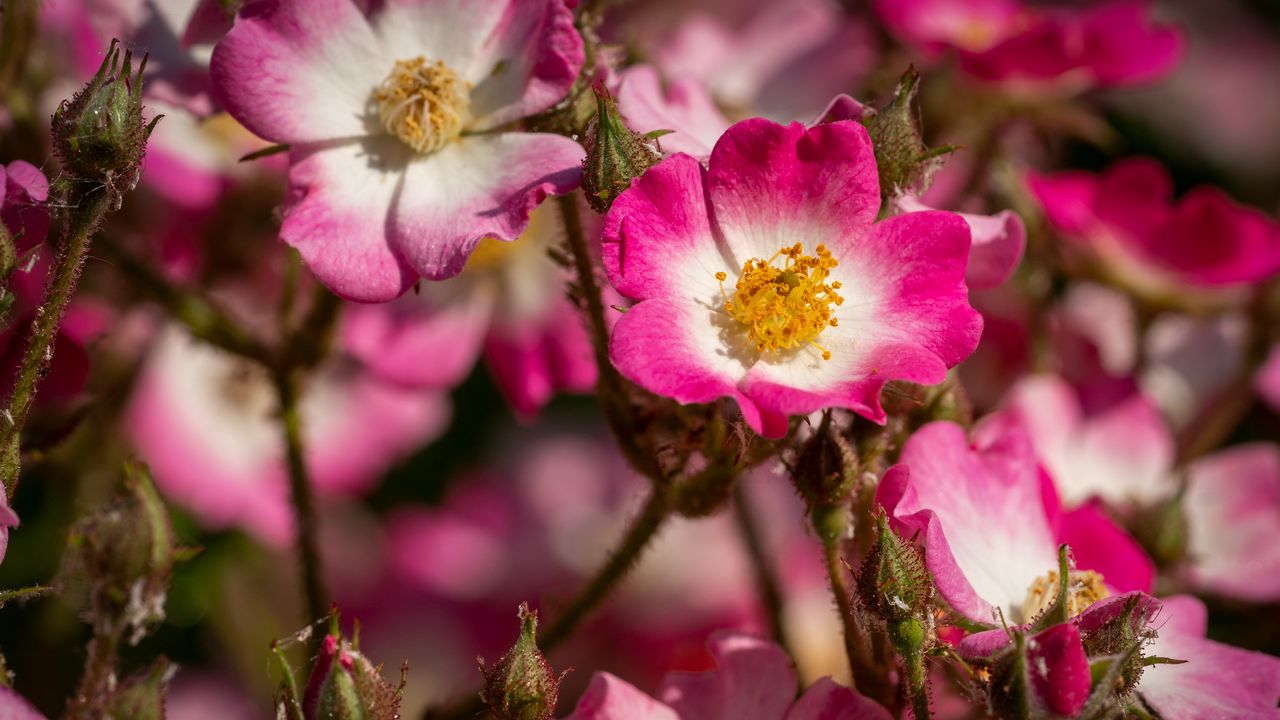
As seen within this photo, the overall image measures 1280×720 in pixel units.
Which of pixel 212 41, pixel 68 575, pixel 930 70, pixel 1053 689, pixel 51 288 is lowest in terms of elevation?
pixel 1053 689

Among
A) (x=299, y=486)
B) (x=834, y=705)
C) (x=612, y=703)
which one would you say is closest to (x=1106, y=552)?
(x=834, y=705)

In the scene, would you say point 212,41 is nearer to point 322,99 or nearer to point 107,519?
point 322,99

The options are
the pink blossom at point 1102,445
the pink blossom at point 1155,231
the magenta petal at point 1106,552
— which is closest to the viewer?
the magenta petal at point 1106,552

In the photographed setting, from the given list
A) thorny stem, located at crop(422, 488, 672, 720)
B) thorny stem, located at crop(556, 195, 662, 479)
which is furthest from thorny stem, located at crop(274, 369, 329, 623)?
thorny stem, located at crop(556, 195, 662, 479)

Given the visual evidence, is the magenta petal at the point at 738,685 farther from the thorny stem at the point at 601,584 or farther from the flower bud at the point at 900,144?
the flower bud at the point at 900,144

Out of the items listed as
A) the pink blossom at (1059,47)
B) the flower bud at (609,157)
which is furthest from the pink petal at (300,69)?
the pink blossom at (1059,47)

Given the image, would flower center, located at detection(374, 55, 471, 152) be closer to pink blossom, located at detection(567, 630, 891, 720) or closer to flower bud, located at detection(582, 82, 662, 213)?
flower bud, located at detection(582, 82, 662, 213)

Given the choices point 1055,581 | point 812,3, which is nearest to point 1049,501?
point 1055,581
